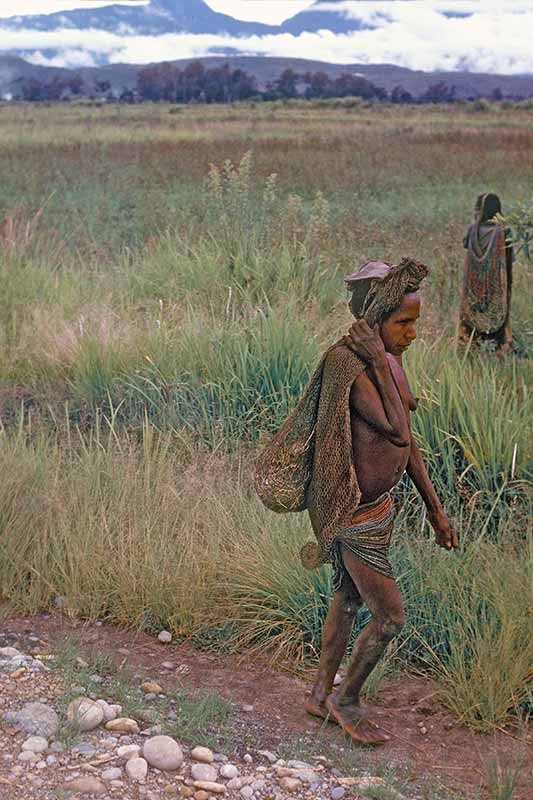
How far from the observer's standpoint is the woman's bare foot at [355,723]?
3145 mm

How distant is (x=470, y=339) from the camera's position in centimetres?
628

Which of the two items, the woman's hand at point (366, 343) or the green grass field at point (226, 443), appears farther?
the green grass field at point (226, 443)

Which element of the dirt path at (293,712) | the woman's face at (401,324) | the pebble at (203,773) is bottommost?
the dirt path at (293,712)

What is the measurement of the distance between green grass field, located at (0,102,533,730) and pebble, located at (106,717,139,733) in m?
0.79

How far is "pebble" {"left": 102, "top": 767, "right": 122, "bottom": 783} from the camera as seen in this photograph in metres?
2.79

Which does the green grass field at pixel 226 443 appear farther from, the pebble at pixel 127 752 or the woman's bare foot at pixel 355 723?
the pebble at pixel 127 752

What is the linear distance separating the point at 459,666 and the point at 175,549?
121 centimetres

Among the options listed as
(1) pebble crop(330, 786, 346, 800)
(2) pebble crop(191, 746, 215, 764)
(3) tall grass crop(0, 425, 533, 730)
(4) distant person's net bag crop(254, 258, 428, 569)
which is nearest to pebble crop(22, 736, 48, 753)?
(2) pebble crop(191, 746, 215, 764)

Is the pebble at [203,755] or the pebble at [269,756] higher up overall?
the pebble at [203,755]

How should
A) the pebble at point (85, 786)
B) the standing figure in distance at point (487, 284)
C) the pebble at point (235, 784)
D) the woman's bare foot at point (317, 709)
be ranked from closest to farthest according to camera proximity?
1. the pebble at point (85, 786)
2. the pebble at point (235, 784)
3. the woman's bare foot at point (317, 709)
4. the standing figure in distance at point (487, 284)

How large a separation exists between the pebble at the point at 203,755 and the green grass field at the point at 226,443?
0.84 meters

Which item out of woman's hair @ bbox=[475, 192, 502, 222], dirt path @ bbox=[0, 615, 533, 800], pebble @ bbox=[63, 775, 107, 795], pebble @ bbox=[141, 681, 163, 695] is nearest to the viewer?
pebble @ bbox=[63, 775, 107, 795]

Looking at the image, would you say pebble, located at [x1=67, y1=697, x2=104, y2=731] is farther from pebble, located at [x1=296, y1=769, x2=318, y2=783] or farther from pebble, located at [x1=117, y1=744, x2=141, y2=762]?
pebble, located at [x1=296, y1=769, x2=318, y2=783]

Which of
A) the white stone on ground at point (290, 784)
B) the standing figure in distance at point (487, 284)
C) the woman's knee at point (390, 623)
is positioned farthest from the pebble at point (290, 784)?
the standing figure in distance at point (487, 284)
